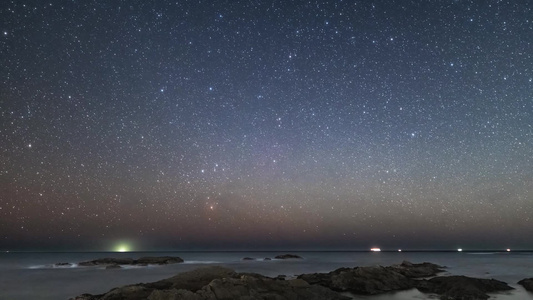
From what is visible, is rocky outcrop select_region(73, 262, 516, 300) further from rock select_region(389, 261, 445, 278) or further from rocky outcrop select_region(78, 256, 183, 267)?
rocky outcrop select_region(78, 256, 183, 267)

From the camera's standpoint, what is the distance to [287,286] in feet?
96.8

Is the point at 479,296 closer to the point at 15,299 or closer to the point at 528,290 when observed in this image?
the point at 528,290

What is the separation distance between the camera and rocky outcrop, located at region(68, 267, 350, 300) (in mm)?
25328

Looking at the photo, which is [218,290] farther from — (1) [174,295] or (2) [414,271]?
(2) [414,271]

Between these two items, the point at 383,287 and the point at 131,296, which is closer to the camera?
the point at 131,296

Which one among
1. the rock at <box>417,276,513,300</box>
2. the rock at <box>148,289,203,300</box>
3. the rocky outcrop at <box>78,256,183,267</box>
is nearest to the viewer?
the rock at <box>148,289,203,300</box>

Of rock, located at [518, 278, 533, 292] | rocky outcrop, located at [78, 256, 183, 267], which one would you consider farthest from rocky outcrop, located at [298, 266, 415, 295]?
rocky outcrop, located at [78, 256, 183, 267]

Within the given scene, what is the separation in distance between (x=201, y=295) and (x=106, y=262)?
301ft

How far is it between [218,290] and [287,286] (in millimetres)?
6064

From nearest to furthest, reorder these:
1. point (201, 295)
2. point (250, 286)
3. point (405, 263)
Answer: point (201, 295), point (250, 286), point (405, 263)

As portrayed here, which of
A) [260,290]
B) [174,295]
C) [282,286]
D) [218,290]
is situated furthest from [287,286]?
[174,295]

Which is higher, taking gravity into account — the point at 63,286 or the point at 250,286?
the point at 250,286

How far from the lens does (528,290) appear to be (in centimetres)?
3756

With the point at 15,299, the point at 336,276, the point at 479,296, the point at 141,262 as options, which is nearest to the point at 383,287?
the point at 336,276
